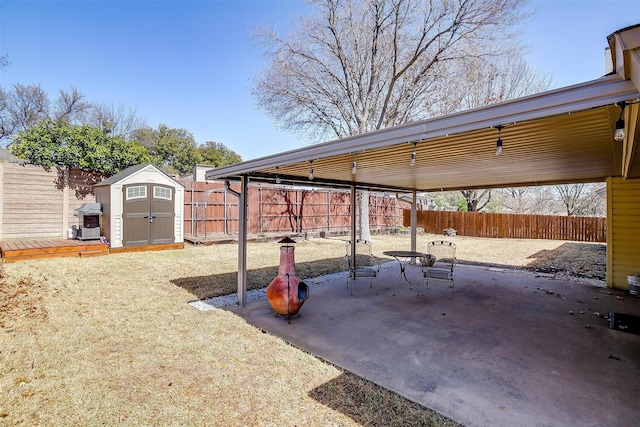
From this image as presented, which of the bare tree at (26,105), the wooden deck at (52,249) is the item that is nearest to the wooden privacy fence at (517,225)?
the wooden deck at (52,249)

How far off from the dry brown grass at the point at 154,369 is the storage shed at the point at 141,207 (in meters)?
3.47

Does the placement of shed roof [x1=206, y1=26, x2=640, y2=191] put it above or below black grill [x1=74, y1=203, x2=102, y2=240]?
above

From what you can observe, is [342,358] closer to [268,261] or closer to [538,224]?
[268,261]

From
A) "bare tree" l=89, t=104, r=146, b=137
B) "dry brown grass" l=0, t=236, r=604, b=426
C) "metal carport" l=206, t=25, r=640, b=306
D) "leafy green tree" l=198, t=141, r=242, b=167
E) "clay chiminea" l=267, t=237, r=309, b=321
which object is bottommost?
"dry brown grass" l=0, t=236, r=604, b=426

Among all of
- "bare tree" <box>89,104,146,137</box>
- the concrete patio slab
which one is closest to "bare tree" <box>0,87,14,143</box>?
"bare tree" <box>89,104,146,137</box>

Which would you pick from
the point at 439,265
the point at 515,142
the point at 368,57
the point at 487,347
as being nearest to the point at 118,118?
the point at 368,57

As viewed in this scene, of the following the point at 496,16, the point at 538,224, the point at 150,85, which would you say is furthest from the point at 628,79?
the point at 150,85

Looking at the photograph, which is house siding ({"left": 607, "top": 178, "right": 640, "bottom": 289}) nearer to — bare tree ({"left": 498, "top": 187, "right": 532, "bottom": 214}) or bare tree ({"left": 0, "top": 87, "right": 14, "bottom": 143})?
bare tree ({"left": 498, "top": 187, "right": 532, "bottom": 214})

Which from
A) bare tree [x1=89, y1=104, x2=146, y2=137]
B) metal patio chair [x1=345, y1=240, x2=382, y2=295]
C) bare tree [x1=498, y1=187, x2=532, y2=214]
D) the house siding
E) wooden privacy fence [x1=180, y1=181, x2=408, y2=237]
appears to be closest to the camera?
metal patio chair [x1=345, y1=240, x2=382, y2=295]

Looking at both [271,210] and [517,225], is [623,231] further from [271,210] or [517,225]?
[271,210]

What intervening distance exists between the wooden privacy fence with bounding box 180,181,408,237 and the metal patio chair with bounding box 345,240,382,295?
497cm

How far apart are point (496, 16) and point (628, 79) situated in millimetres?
11727

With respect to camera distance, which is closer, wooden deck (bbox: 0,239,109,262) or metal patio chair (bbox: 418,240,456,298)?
metal patio chair (bbox: 418,240,456,298)

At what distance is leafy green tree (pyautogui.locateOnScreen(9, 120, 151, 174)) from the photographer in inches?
422
